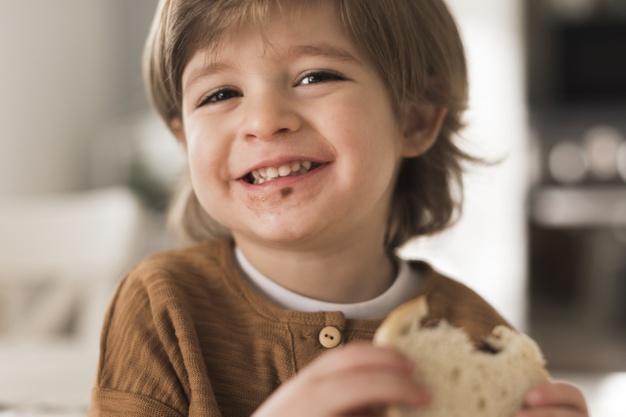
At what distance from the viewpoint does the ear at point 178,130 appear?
3.20 ft

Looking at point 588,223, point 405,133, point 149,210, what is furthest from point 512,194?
point 405,133

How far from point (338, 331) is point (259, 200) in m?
0.16

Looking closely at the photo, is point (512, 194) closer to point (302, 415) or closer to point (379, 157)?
point (379, 157)

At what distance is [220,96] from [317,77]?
11cm

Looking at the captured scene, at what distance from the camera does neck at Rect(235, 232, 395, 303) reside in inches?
34.4

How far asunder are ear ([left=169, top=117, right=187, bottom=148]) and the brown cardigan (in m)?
0.18

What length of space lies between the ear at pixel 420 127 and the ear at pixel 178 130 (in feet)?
0.91

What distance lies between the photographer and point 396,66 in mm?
871

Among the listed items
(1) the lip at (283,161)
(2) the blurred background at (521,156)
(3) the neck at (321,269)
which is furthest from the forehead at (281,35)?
(2) the blurred background at (521,156)

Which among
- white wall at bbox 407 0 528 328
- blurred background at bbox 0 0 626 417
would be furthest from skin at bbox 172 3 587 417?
white wall at bbox 407 0 528 328

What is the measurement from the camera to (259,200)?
0.79 metres

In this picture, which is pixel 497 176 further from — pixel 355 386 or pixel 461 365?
pixel 355 386

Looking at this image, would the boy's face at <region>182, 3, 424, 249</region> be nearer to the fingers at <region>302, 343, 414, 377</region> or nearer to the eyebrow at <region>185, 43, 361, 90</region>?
the eyebrow at <region>185, 43, 361, 90</region>

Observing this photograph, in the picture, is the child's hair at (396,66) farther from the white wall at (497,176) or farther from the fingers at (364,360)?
the white wall at (497,176)
